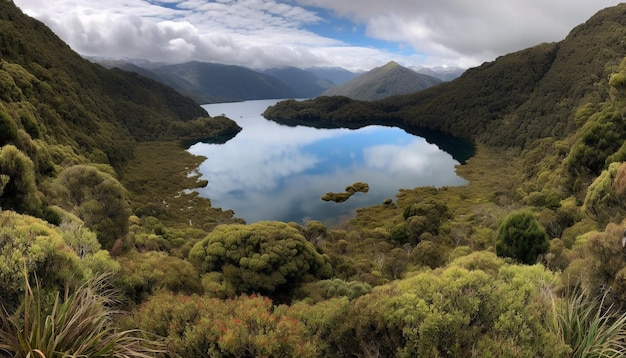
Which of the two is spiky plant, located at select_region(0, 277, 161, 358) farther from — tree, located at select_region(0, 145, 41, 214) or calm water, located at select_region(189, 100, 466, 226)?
calm water, located at select_region(189, 100, 466, 226)

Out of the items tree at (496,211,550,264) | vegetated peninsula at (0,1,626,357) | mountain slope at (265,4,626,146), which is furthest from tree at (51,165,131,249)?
mountain slope at (265,4,626,146)

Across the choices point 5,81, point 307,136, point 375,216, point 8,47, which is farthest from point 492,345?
point 307,136

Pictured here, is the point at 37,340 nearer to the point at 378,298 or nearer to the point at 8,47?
the point at 378,298

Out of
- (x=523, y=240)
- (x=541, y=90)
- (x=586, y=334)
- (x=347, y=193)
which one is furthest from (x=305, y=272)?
(x=541, y=90)

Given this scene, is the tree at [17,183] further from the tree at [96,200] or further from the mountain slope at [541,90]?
the mountain slope at [541,90]

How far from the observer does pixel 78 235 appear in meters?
13.6

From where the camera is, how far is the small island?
270 ft

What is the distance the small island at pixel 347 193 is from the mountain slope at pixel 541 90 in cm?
7324

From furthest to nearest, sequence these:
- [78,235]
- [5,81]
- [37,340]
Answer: [5,81], [78,235], [37,340]

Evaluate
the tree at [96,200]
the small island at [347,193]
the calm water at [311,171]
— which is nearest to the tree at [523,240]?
the tree at [96,200]

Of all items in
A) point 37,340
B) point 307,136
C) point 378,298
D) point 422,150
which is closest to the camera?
point 37,340

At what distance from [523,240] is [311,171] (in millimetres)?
80851

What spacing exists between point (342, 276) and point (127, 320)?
22.2 m

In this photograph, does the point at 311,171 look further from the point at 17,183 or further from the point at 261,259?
the point at 17,183
